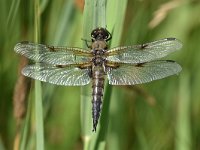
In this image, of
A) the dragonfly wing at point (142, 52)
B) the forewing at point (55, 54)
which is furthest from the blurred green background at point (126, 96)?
the dragonfly wing at point (142, 52)

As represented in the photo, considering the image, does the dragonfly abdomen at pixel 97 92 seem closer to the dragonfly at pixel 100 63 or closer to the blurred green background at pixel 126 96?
the dragonfly at pixel 100 63

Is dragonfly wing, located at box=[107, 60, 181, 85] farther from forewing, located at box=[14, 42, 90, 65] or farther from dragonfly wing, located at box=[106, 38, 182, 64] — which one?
forewing, located at box=[14, 42, 90, 65]

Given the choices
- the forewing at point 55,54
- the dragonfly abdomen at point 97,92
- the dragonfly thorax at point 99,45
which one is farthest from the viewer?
the dragonfly thorax at point 99,45

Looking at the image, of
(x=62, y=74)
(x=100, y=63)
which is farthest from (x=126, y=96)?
(x=62, y=74)

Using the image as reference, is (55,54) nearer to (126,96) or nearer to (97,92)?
(97,92)

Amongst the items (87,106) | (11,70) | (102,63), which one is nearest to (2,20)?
(11,70)

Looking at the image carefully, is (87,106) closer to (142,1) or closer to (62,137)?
(62,137)

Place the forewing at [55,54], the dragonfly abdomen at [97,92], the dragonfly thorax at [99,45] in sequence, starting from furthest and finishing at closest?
the dragonfly thorax at [99,45] < the forewing at [55,54] < the dragonfly abdomen at [97,92]
